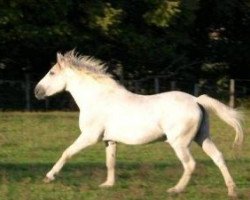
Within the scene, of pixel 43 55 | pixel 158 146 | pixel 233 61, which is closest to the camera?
pixel 158 146

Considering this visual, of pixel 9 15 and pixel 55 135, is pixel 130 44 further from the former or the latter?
pixel 55 135

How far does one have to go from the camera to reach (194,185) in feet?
37.8

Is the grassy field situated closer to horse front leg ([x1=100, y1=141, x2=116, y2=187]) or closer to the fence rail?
horse front leg ([x1=100, y1=141, x2=116, y2=187])

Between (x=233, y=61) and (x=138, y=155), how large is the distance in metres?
20.9

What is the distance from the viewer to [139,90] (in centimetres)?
3312

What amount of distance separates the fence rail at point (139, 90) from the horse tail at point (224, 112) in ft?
64.9

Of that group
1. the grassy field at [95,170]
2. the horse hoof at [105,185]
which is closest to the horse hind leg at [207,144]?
the grassy field at [95,170]

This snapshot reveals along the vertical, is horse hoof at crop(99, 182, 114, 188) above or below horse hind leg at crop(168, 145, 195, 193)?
below

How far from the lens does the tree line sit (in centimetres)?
2998

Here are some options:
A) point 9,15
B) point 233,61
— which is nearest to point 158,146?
point 9,15

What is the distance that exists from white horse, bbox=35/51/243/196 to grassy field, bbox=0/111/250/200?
1.17ft

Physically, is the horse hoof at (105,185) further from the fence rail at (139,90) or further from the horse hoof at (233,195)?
the fence rail at (139,90)

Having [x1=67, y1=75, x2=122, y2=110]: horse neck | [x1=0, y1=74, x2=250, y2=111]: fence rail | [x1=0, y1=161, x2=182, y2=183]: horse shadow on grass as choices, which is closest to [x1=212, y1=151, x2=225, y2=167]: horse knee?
[x1=0, y1=161, x2=182, y2=183]: horse shadow on grass

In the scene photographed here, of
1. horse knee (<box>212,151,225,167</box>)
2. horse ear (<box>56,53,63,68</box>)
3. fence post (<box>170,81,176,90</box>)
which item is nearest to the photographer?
horse knee (<box>212,151,225,167</box>)
